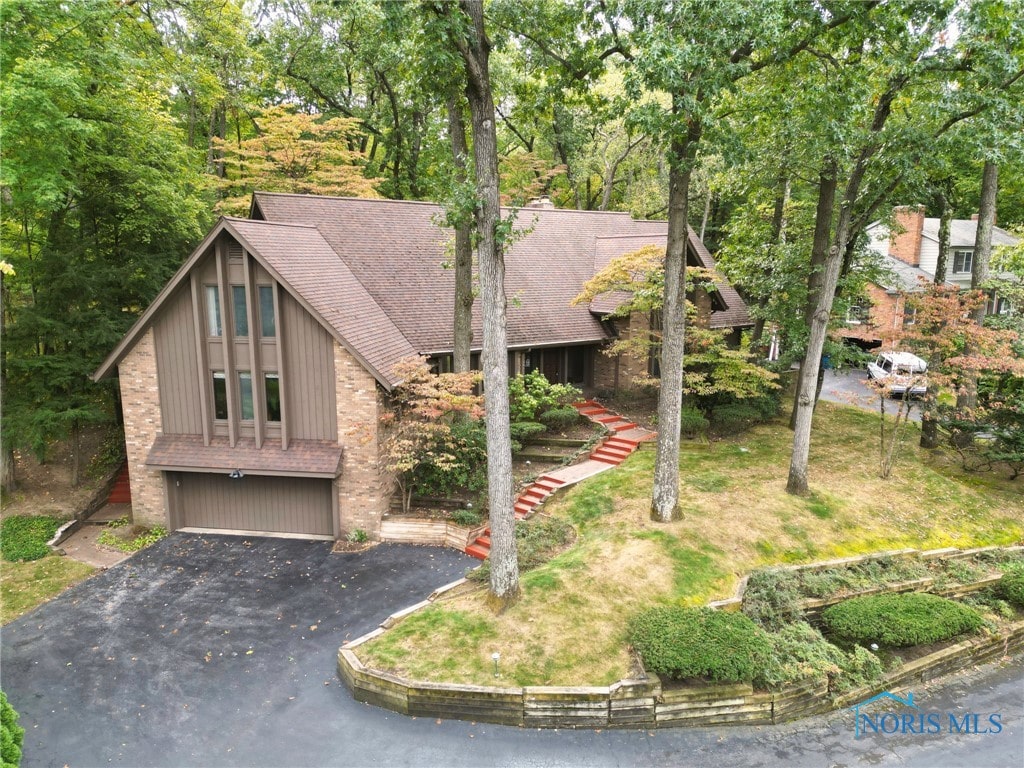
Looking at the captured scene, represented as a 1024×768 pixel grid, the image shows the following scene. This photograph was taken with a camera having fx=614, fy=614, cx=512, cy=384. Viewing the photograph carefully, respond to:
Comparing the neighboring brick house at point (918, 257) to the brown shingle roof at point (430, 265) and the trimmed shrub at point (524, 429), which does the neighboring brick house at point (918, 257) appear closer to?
the brown shingle roof at point (430, 265)

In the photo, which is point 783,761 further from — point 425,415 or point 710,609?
point 425,415

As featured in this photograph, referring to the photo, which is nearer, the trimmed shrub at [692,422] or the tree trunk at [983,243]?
the tree trunk at [983,243]

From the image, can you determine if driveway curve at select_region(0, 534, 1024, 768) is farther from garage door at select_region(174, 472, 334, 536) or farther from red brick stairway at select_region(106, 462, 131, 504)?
red brick stairway at select_region(106, 462, 131, 504)

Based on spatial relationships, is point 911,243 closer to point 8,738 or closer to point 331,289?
point 331,289

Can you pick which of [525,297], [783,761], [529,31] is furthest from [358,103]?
[783,761]

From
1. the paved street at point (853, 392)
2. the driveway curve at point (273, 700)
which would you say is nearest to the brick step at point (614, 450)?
the driveway curve at point (273, 700)

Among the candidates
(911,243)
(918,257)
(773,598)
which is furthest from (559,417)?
(918,257)
